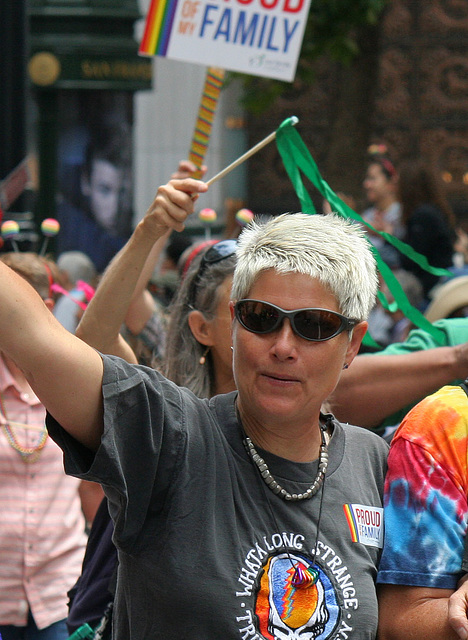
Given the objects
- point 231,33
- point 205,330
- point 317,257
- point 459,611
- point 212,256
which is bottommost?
point 459,611

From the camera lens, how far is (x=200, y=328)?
10.3 feet

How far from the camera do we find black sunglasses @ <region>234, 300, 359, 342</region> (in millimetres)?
2027

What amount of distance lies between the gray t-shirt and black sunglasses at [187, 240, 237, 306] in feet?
3.77

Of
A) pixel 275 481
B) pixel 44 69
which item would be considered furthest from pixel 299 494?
pixel 44 69

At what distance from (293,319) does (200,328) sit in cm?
114

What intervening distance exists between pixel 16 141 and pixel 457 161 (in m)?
8.71

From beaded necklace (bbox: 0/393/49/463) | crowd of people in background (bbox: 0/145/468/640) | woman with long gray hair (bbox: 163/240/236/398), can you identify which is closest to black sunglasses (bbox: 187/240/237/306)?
woman with long gray hair (bbox: 163/240/236/398)

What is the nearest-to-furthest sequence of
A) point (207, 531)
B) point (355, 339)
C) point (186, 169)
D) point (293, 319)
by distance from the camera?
point (207, 531), point (293, 319), point (355, 339), point (186, 169)

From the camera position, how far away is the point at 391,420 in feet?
10.3

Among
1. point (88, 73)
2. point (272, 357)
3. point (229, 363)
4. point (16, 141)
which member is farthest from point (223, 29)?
point (88, 73)

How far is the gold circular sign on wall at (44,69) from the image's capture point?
9664 mm

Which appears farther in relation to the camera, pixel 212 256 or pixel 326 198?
pixel 326 198

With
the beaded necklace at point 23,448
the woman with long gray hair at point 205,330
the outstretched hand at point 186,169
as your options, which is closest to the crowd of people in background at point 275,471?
the woman with long gray hair at point 205,330

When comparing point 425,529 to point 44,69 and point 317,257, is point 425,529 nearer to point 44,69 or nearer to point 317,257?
point 317,257
